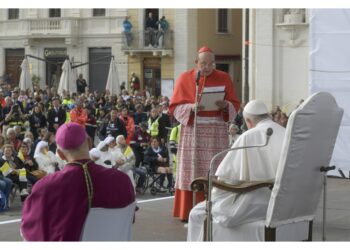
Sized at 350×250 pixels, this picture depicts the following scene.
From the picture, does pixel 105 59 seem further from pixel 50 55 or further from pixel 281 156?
pixel 281 156

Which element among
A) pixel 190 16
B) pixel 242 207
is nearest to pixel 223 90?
pixel 242 207

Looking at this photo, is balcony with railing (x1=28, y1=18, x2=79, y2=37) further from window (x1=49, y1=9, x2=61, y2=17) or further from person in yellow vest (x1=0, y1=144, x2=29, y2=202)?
person in yellow vest (x1=0, y1=144, x2=29, y2=202)

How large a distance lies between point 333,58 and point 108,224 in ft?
30.7

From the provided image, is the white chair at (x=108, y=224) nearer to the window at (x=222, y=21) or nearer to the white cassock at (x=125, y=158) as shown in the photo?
the white cassock at (x=125, y=158)

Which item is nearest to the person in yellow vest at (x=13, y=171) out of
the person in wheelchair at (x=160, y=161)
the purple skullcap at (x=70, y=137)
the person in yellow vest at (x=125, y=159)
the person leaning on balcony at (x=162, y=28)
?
the person in yellow vest at (x=125, y=159)

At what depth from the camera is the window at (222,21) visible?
41.2 meters

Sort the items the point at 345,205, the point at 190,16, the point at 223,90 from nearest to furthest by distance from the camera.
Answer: the point at 223,90
the point at 345,205
the point at 190,16

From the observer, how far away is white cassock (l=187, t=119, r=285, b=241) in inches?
278

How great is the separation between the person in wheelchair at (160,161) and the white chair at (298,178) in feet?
24.5

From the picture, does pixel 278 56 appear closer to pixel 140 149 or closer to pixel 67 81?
pixel 67 81

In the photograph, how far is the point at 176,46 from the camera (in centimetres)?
3991

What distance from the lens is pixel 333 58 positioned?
45.8 feet

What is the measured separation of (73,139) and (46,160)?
8.95 meters

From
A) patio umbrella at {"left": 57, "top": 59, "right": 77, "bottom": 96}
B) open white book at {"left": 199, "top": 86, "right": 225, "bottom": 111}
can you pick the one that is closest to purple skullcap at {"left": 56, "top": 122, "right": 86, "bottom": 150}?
open white book at {"left": 199, "top": 86, "right": 225, "bottom": 111}
